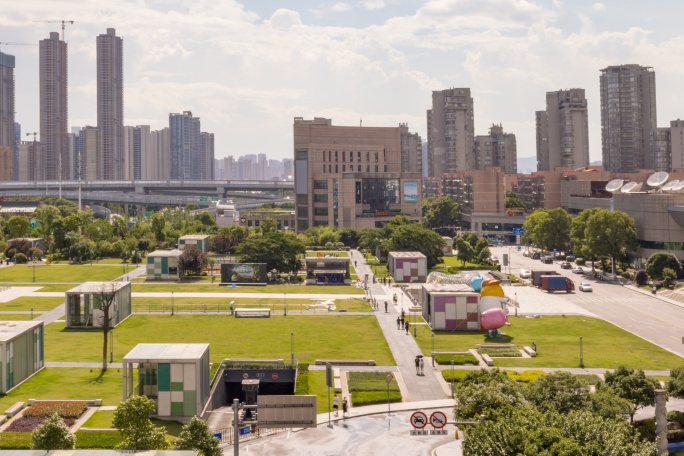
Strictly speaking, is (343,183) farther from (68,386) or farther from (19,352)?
(68,386)

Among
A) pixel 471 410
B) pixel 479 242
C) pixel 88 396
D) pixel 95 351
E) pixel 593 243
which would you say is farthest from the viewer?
pixel 479 242

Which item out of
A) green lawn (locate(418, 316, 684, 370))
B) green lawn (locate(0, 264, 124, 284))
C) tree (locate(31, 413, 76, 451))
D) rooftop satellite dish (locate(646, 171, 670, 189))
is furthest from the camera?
rooftop satellite dish (locate(646, 171, 670, 189))

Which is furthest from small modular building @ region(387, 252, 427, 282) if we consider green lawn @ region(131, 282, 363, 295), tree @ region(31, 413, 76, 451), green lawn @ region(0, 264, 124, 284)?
tree @ region(31, 413, 76, 451)

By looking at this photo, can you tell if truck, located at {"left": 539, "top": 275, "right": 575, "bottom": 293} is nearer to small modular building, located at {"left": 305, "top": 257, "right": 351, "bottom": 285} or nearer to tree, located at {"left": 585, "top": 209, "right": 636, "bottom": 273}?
tree, located at {"left": 585, "top": 209, "right": 636, "bottom": 273}

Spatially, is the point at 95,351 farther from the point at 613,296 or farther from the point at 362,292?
the point at 613,296

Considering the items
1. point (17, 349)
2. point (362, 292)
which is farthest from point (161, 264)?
point (17, 349)

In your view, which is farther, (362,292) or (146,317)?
(362,292)
